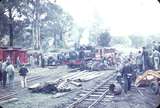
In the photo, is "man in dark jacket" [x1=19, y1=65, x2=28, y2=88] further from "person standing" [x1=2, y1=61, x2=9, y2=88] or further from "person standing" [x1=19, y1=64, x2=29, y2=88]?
"person standing" [x1=2, y1=61, x2=9, y2=88]

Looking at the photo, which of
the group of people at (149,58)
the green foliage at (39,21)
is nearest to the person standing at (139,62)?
the group of people at (149,58)

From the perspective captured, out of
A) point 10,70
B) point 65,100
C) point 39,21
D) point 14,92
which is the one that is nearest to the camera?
point 65,100

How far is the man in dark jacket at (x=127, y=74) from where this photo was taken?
538 centimetres

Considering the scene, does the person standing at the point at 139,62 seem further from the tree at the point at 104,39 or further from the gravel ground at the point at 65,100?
the tree at the point at 104,39

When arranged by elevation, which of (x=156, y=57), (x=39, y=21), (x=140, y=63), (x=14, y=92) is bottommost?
(x=14, y=92)

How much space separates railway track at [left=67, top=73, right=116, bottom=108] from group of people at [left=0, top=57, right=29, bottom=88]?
3.32ft

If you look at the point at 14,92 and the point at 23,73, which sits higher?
the point at 23,73

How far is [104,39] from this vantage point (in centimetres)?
536

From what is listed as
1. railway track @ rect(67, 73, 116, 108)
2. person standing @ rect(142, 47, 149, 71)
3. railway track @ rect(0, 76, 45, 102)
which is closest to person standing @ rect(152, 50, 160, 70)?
person standing @ rect(142, 47, 149, 71)

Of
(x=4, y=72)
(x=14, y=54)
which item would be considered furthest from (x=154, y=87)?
(x=4, y=72)

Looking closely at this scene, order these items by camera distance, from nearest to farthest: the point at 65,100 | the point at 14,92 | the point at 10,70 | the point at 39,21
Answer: the point at 65,100, the point at 14,92, the point at 10,70, the point at 39,21

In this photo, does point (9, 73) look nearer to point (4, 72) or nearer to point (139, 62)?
point (4, 72)

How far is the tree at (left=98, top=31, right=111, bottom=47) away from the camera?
526cm

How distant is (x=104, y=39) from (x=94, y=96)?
1.07 m
